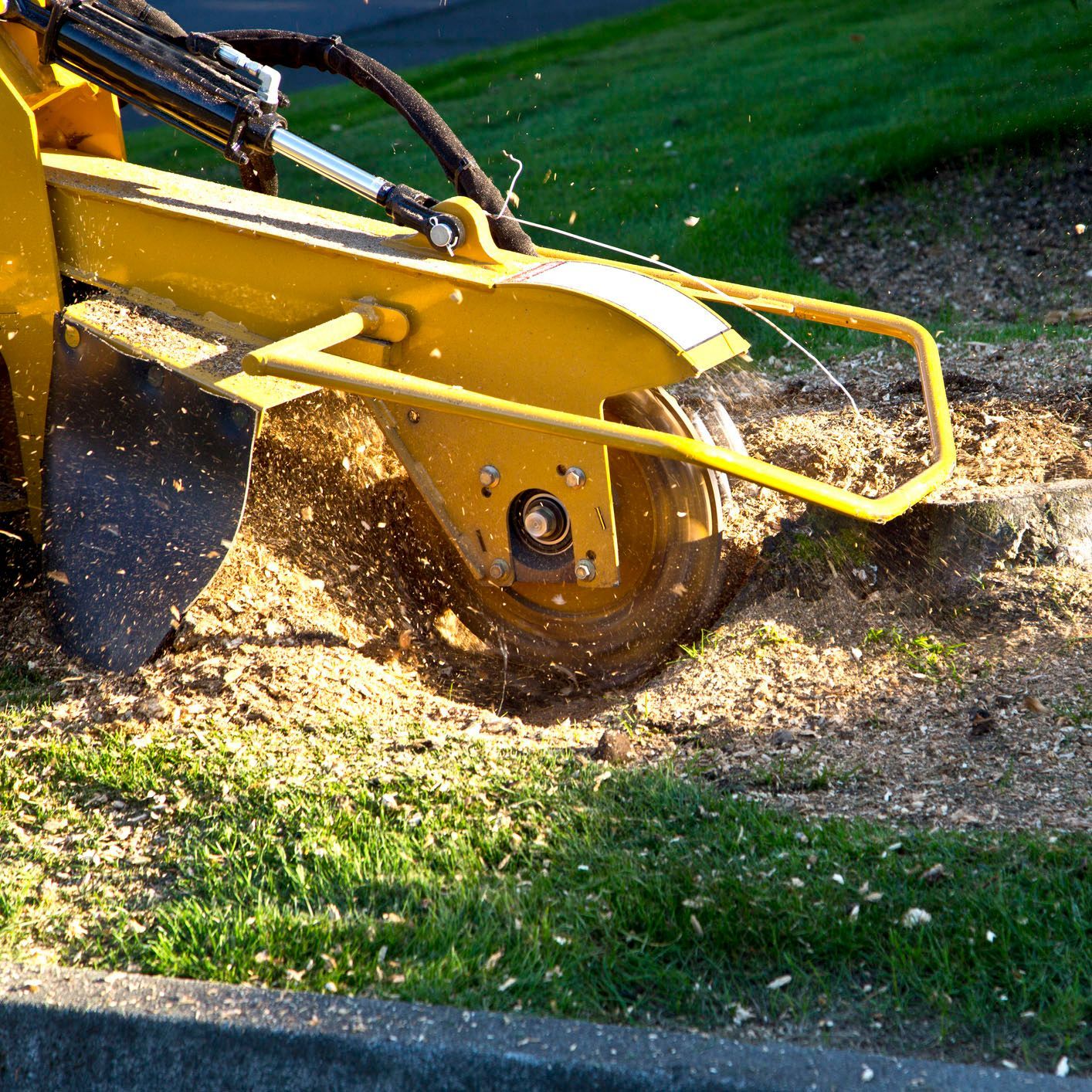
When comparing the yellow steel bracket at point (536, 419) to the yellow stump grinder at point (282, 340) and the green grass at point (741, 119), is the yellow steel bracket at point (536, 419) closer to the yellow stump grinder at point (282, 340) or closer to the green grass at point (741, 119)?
the yellow stump grinder at point (282, 340)

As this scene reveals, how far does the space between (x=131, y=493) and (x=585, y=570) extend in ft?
3.98

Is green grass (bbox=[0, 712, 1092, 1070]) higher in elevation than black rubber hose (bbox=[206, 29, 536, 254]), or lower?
lower

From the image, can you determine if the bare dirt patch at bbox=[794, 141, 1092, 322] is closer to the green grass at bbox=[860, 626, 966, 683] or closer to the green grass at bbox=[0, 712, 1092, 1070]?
the green grass at bbox=[860, 626, 966, 683]

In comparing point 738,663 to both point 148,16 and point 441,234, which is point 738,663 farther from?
point 148,16

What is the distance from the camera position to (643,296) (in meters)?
3.19

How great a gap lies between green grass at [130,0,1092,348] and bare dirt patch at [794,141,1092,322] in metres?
0.18

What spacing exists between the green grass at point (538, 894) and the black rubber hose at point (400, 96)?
1507 mm

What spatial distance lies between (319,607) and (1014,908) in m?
2.05

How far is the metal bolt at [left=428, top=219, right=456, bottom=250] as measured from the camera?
324 cm

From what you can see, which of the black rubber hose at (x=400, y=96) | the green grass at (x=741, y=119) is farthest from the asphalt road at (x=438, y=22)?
the black rubber hose at (x=400, y=96)

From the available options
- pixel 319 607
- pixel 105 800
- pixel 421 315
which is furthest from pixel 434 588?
pixel 105 800

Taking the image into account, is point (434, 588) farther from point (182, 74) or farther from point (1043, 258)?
point (1043, 258)

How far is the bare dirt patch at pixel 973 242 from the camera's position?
260 inches

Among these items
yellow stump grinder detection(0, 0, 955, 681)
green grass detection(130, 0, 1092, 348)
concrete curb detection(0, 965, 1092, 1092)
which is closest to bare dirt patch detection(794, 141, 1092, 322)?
green grass detection(130, 0, 1092, 348)
